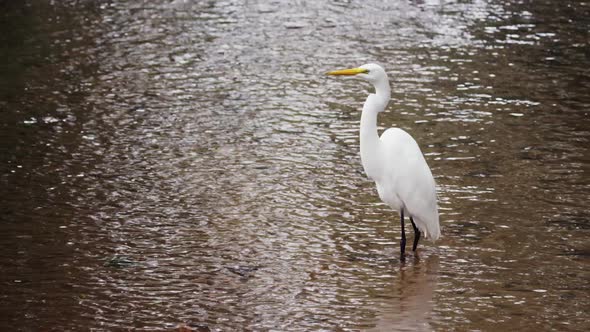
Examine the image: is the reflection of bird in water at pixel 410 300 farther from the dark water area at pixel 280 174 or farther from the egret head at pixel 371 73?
the egret head at pixel 371 73

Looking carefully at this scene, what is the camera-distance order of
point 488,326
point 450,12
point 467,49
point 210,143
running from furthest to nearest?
point 450,12 < point 467,49 < point 210,143 < point 488,326

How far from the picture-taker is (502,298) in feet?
18.6

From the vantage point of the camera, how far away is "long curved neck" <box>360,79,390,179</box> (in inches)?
242

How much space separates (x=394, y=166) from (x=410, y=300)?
98 centimetres

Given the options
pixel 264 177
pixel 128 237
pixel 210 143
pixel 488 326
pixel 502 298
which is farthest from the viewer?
pixel 210 143

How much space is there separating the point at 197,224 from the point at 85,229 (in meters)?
0.82

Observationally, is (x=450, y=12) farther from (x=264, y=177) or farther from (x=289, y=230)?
(x=289, y=230)

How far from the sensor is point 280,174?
797cm

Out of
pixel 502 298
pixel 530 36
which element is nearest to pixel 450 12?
pixel 530 36

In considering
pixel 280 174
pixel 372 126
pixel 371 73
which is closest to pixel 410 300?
pixel 372 126

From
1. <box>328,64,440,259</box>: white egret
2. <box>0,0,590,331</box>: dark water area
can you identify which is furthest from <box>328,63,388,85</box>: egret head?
<box>0,0,590,331</box>: dark water area

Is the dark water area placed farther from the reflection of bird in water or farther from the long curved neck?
the long curved neck

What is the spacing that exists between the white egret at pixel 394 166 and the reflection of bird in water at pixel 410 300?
0.19 meters

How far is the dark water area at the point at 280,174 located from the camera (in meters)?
5.69
